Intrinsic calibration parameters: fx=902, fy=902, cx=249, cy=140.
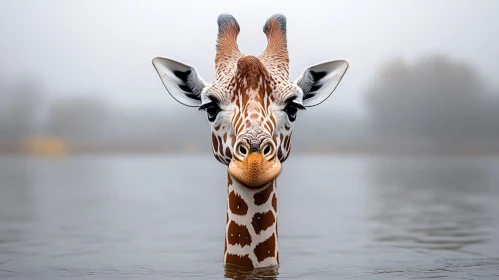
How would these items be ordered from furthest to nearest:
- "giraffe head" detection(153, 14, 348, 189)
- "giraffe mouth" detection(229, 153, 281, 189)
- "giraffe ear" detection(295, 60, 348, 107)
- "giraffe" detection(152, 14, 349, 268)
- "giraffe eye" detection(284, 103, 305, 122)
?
"giraffe ear" detection(295, 60, 348, 107) < "giraffe eye" detection(284, 103, 305, 122) < "giraffe" detection(152, 14, 349, 268) < "giraffe head" detection(153, 14, 348, 189) < "giraffe mouth" detection(229, 153, 281, 189)

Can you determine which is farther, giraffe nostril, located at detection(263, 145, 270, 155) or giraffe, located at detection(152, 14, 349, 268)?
giraffe, located at detection(152, 14, 349, 268)

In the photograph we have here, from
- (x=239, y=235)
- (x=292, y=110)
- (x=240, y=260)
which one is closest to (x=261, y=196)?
(x=239, y=235)

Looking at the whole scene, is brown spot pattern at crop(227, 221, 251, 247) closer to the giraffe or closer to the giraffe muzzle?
the giraffe

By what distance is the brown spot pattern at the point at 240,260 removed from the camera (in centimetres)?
945

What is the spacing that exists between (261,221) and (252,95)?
1.33m

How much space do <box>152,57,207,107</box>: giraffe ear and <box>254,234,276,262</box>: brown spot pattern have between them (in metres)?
1.70

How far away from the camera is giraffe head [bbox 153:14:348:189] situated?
8.47 m

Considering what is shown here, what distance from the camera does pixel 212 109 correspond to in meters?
9.38

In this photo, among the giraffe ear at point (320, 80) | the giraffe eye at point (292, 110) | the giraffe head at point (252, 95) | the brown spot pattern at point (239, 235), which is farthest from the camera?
the giraffe ear at point (320, 80)

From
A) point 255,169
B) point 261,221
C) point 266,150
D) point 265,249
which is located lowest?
point 265,249

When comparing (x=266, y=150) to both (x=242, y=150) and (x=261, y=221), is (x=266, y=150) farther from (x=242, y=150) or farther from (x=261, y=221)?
(x=261, y=221)

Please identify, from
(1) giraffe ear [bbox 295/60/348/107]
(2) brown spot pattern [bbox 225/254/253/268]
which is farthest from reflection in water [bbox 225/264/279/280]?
(1) giraffe ear [bbox 295/60/348/107]

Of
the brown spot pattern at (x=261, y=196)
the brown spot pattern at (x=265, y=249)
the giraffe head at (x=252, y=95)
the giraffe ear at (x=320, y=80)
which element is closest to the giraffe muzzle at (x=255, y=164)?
the giraffe head at (x=252, y=95)

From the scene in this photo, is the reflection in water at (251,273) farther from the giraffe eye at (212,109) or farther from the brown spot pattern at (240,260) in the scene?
the giraffe eye at (212,109)
